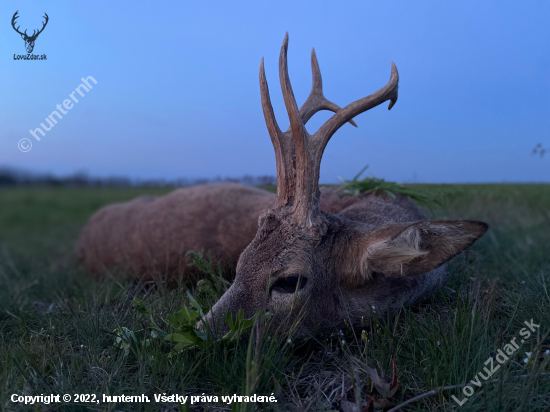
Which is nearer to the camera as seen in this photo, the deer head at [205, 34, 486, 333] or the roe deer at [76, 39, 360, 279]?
the deer head at [205, 34, 486, 333]

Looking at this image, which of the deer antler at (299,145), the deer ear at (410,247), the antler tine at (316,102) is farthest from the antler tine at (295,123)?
the antler tine at (316,102)

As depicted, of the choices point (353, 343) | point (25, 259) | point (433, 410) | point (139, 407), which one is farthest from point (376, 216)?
point (25, 259)

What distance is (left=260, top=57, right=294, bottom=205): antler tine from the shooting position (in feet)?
10.2

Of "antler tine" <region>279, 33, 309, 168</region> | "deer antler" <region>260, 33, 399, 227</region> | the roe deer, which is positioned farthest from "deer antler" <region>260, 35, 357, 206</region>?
the roe deer

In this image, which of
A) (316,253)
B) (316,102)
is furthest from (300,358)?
(316,102)

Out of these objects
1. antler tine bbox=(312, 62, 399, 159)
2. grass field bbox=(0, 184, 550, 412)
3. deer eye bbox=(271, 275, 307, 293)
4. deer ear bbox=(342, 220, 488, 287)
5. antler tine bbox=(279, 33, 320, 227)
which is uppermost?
antler tine bbox=(312, 62, 399, 159)

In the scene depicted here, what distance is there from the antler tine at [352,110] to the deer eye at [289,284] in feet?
2.88

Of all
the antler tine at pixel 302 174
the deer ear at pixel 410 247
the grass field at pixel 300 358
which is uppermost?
the antler tine at pixel 302 174

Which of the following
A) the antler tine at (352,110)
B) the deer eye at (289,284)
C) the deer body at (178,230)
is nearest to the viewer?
the deer eye at (289,284)

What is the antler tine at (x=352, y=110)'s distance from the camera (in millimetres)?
3164

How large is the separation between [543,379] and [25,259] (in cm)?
814

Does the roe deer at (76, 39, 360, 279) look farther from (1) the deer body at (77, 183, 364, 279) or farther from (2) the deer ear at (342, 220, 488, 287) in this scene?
(2) the deer ear at (342, 220, 488, 287)

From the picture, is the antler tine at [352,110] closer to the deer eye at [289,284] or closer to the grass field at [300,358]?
the deer eye at [289,284]

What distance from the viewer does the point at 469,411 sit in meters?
2.13
